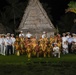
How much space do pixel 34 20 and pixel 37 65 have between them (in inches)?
544

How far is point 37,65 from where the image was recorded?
37250mm

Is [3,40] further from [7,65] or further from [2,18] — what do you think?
[2,18]

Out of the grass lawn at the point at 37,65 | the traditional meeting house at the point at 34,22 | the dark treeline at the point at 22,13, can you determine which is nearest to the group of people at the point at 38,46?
the grass lawn at the point at 37,65

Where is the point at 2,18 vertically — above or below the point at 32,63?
above

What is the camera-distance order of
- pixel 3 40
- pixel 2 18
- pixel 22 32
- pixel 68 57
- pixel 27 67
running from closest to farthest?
pixel 27 67
pixel 68 57
pixel 3 40
pixel 22 32
pixel 2 18

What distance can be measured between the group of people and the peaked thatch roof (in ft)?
19.7

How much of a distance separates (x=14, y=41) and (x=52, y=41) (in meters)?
3.15

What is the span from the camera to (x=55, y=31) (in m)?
51.2

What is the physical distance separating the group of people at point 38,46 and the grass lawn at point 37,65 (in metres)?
0.83

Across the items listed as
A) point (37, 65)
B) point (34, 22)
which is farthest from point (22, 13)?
point (37, 65)

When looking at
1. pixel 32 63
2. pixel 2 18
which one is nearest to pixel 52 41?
pixel 32 63

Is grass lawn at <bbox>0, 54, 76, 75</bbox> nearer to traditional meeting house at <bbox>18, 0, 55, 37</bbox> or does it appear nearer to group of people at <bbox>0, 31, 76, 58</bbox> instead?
group of people at <bbox>0, 31, 76, 58</bbox>

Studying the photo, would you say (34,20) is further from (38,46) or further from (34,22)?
(38,46)

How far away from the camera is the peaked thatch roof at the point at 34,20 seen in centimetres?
5053
